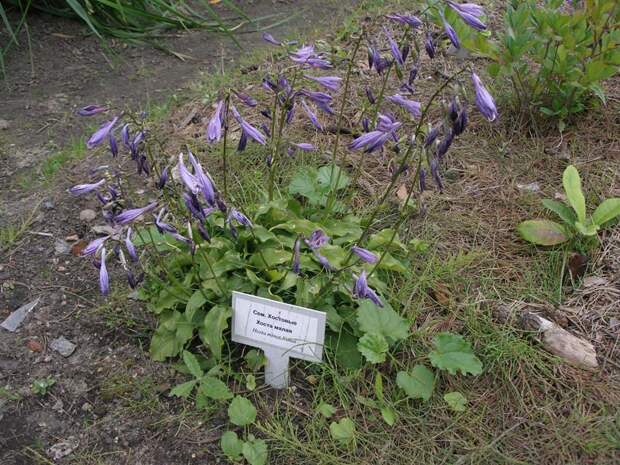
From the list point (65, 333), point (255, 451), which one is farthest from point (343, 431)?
point (65, 333)

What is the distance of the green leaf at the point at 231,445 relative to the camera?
2.29 m

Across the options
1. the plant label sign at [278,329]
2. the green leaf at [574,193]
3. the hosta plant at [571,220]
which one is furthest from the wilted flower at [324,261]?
the green leaf at [574,193]

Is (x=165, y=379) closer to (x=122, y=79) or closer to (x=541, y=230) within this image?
(x=541, y=230)

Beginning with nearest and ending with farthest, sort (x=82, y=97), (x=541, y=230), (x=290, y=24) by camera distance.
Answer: (x=541, y=230), (x=82, y=97), (x=290, y=24)

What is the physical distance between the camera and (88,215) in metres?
3.39

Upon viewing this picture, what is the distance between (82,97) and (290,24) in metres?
1.98

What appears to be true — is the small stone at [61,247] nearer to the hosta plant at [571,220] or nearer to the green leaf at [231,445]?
the green leaf at [231,445]

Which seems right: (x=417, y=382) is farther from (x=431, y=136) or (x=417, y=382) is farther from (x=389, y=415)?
(x=431, y=136)

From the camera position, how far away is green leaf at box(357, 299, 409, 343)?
2.46 metres

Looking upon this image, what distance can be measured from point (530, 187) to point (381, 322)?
145cm

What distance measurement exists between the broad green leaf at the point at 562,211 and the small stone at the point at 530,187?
0.33 m

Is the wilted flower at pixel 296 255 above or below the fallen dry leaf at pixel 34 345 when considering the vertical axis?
above

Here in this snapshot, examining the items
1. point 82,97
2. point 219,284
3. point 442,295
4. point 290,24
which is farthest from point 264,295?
point 290,24

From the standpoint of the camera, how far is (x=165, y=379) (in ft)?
8.49
